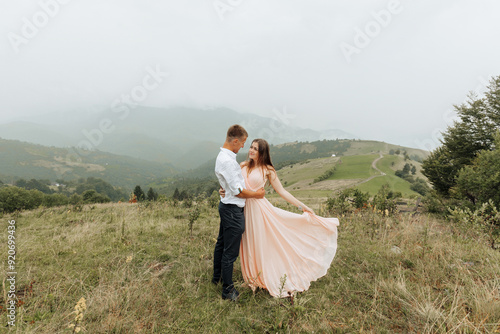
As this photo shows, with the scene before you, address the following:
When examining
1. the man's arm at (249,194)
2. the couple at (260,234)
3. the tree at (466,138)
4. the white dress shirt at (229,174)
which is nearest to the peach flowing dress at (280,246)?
the couple at (260,234)

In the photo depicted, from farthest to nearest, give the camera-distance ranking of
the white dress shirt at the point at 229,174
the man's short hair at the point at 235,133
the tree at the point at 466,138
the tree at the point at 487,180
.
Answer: the tree at the point at 466,138 < the tree at the point at 487,180 < the man's short hair at the point at 235,133 < the white dress shirt at the point at 229,174

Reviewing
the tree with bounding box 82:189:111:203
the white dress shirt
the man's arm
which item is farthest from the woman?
the tree with bounding box 82:189:111:203

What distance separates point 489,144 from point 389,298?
35.5 m

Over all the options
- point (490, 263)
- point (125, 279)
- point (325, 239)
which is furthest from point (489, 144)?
point (125, 279)

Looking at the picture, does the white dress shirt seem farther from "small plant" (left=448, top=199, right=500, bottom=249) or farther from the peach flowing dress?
"small plant" (left=448, top=199, right=500, bottom=249)

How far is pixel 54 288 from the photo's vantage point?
3.40 m

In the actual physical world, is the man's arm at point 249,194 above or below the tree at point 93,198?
above

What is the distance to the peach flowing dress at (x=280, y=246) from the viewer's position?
3.72m

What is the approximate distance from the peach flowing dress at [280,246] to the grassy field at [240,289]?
232 millimetres

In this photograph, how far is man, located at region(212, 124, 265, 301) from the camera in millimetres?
3217

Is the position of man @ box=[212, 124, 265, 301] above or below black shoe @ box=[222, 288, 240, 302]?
above

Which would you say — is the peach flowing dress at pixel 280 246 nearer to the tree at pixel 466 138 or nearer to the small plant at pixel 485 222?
the small plant at pixel 485 222

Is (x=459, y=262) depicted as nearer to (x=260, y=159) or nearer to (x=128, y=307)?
(x=260, y=159)

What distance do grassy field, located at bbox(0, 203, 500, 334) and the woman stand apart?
24 cm
